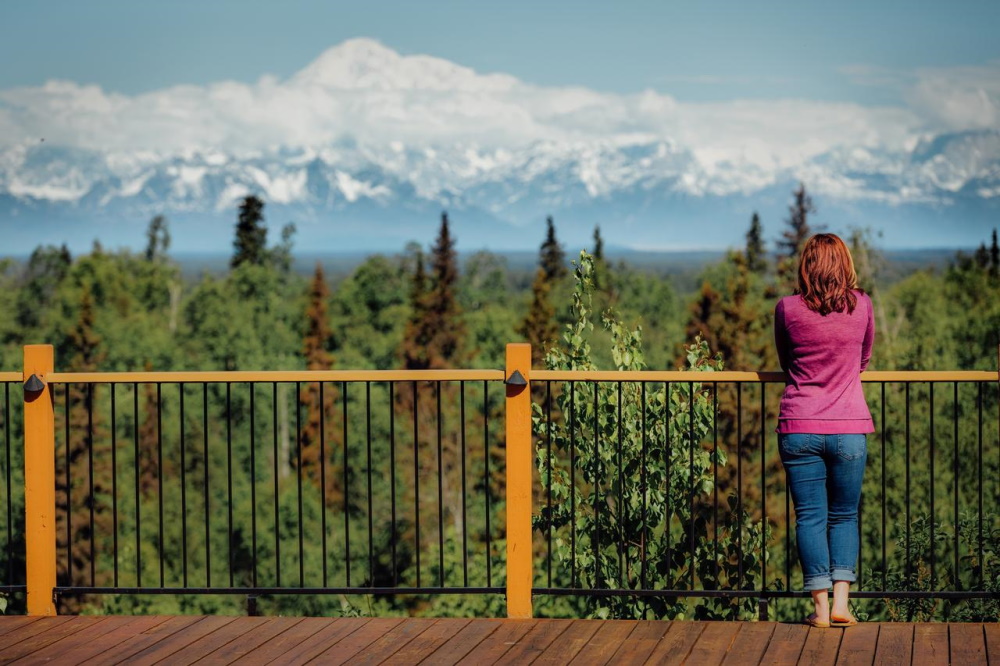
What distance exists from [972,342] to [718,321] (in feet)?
34.8

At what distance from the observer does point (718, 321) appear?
51.6m

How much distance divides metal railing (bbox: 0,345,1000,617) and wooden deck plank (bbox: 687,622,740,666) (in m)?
0.28

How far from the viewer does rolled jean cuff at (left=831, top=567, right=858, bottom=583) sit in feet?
17.0

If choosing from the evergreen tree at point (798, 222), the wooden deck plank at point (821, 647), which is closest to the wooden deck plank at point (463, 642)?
the wooden deck plank at point (821, 647)

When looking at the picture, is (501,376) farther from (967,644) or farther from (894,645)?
(967,644)

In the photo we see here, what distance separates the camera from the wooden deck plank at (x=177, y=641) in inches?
191

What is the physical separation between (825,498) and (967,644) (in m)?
0.79

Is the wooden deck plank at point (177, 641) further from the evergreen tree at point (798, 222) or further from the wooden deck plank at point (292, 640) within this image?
the evergreen tree at point (798, 222)

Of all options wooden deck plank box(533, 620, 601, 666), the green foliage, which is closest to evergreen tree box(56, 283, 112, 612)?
the green foliage

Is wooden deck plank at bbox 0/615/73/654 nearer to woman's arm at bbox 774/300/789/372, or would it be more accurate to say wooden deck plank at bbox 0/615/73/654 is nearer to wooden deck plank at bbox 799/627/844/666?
wooden deck plank at bbox 799/627/844/666

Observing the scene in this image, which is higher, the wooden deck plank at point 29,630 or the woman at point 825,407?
the woman at point 825,407

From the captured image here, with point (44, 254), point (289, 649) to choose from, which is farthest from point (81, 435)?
point (44, 254)

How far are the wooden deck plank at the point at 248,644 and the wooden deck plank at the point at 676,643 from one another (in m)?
1.60

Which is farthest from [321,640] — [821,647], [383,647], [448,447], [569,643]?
[448,447]
